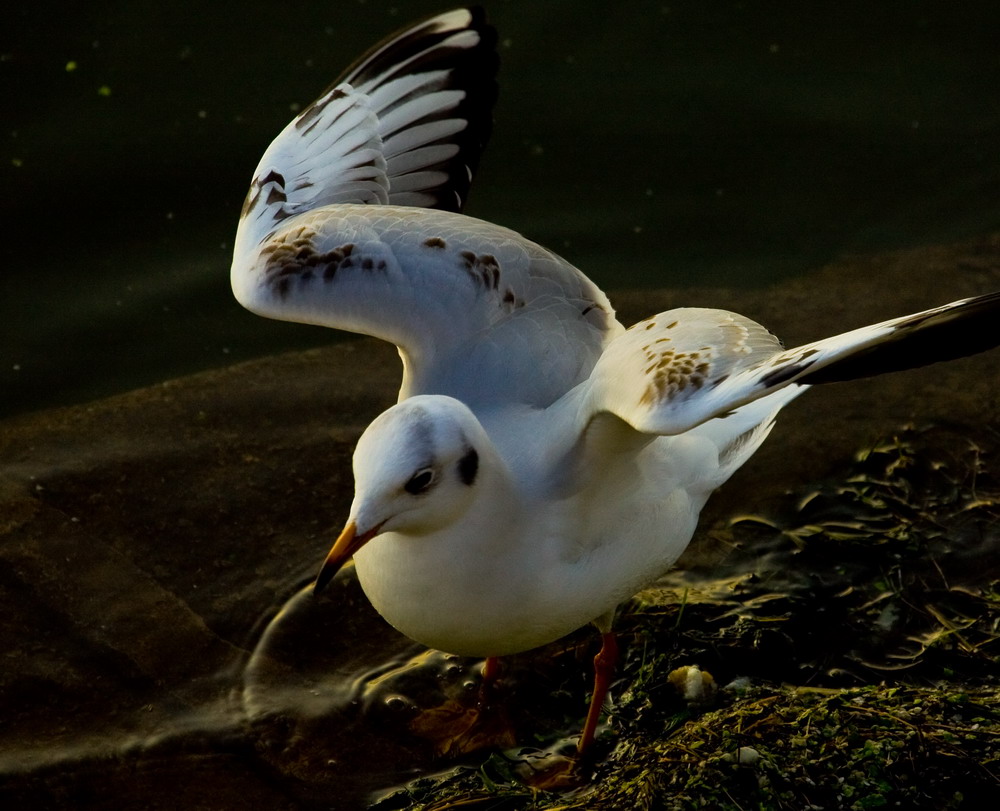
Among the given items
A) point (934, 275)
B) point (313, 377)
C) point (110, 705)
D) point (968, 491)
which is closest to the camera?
point (110, 705)

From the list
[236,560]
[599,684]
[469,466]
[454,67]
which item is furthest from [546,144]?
Result: [469,466]

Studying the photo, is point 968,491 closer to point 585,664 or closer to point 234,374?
point 585,664

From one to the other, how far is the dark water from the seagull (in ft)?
6.35

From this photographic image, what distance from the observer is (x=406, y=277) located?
405 cm

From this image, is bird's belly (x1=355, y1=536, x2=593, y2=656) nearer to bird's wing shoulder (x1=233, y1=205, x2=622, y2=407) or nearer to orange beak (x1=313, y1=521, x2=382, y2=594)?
orange beak (x1=313, y1=521, x2=382, y2=594)

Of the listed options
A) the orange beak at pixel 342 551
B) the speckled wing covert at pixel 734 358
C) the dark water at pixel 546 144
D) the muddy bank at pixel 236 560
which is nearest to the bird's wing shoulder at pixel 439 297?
the speckled wing covert at pixel 734 358

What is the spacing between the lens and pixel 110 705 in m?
4.34

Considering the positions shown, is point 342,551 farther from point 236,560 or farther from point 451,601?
point 236,560

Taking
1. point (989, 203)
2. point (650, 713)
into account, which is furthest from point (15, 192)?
point (989, 203)

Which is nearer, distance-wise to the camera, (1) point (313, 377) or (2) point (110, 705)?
(2) point (110, 705)

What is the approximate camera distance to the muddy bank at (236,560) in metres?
4.15

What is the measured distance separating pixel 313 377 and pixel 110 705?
6.50 feet

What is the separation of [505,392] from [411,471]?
34.0 inches

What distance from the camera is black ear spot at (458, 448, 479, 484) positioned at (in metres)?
3.46
